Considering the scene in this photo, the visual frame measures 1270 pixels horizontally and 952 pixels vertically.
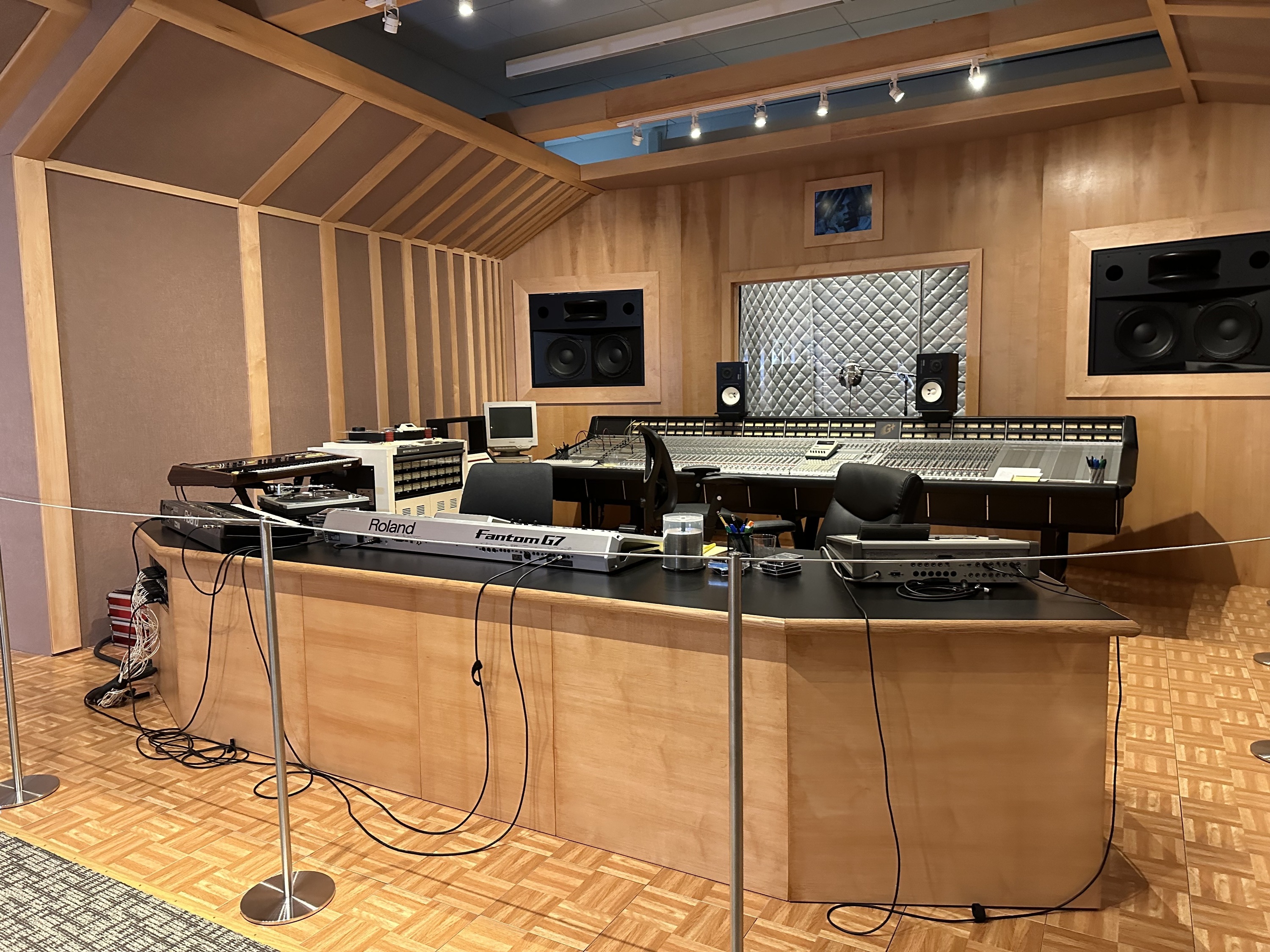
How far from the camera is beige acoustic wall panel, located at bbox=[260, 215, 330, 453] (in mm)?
5008

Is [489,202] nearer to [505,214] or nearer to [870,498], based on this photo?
[505,214]

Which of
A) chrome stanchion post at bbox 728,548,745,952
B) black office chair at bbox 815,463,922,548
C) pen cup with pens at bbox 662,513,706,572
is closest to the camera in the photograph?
chrome stanchion post at bbox 728,548,745,952

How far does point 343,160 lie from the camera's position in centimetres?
499

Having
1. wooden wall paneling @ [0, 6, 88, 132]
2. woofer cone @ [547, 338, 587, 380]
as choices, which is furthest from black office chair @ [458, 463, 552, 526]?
woofer cone @ [547, 338, 587, 380]

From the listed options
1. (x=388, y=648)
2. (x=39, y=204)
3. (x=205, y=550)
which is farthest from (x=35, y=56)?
(x=388, y=648)

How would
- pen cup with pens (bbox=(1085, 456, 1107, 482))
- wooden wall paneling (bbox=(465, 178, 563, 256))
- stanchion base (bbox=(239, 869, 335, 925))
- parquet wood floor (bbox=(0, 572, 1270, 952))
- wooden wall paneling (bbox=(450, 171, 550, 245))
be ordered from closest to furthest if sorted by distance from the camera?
parquet wood floor (bbox=(0, 572, 1270, 952))
stanchion base (bbox=(239, 869, 335, 925))
pen cup with pens (bbox=(1085, 456, 1107, 482))
wooden wall paneling (bbox=(450, 171, 550, 245))
wooden wall paneling (bbox=(465, 178, 563, 256))

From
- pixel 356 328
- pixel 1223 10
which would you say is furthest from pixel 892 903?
pixel 356 328

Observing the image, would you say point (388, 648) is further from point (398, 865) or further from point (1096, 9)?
point (1096, 9)

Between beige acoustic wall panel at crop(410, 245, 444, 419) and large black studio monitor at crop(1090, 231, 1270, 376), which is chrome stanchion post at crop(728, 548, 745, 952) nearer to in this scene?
large black studio monitor at crop(1090, 231, 1270, 376)

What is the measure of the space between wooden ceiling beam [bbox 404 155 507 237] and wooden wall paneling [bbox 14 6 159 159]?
243cm

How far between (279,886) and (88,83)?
3.45 meters

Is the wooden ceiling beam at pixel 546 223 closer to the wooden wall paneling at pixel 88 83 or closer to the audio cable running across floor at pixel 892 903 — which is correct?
the wooden wall paneling at pixel 88 83

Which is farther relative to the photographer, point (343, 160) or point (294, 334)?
point (294, 334)

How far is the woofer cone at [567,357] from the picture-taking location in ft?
23.1
